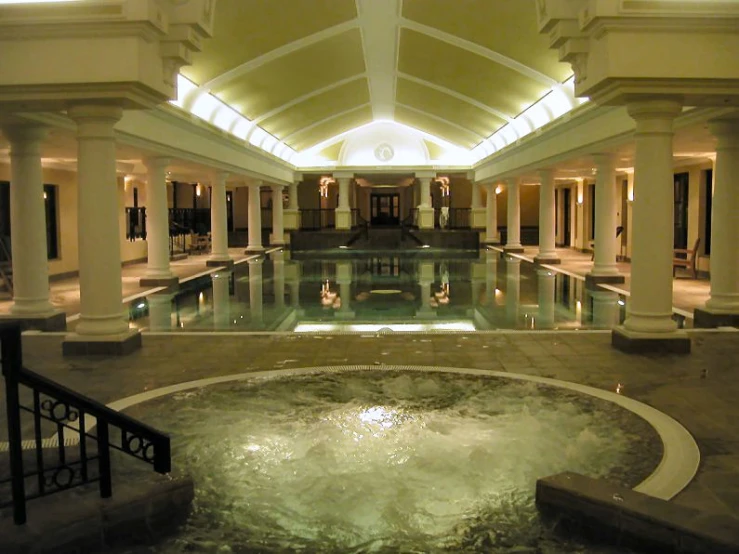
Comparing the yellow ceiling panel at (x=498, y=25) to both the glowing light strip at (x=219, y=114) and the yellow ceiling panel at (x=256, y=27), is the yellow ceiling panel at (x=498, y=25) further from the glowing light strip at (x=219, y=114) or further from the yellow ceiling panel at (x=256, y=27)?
the glowing light strip at (x=219, y=114)

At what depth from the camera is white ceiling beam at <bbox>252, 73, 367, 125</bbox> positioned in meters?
20.3

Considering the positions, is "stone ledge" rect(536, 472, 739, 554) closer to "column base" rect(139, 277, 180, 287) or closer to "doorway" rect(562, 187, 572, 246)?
"column base" rect(139, 277, 180, 287)

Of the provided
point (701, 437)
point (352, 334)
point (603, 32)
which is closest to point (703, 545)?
point (701, 437)

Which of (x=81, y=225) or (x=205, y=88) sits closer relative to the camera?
(x=81, y=225)

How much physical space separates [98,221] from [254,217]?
61.7 ft

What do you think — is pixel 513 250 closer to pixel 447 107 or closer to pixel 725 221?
pixel 447 107

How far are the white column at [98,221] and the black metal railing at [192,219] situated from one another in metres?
22.2

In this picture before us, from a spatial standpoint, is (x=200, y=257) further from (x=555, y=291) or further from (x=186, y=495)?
(x=186, y=495)

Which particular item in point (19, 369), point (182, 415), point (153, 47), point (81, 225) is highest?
point (153, 47)

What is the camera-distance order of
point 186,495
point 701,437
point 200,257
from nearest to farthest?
point 186,495, point 701,437, point 200,257

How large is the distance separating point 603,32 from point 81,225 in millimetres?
6222

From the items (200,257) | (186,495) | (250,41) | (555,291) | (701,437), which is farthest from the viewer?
(200,257)

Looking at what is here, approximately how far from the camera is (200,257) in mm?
27422

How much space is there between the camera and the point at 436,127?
28891mm
